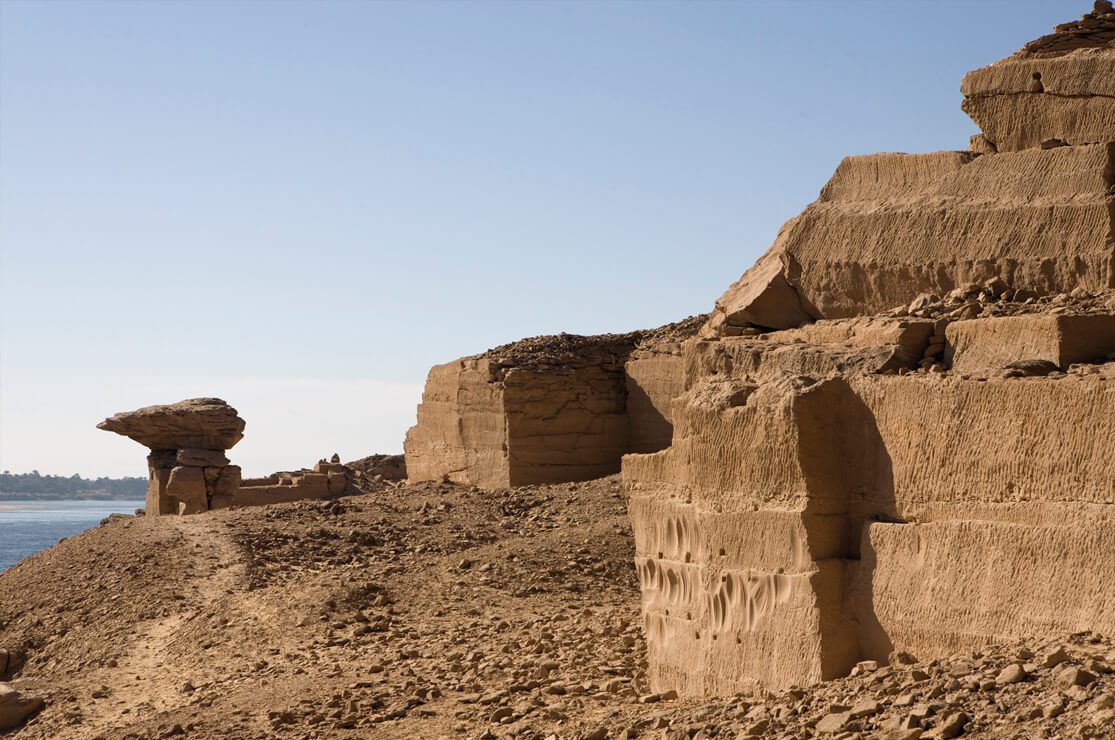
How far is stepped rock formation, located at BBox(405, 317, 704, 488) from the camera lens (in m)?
17.4

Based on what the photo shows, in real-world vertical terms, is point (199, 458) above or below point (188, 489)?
above

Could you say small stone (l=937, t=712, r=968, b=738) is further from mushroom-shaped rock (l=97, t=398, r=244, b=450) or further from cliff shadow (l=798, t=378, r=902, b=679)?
mushroom-shaped rock (l=97, t=398, r=244, b=450)

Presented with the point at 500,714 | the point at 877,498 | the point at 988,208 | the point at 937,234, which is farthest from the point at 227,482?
the point at 877,498

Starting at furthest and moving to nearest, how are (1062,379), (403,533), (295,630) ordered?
(403,533) < (295,630) < (1062,379)

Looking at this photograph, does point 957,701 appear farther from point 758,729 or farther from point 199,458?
point 199,458

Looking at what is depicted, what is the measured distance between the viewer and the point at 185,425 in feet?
70.6

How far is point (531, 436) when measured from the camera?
17.5m

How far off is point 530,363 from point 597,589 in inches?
279

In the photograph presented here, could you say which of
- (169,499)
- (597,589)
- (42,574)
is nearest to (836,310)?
(597,589)

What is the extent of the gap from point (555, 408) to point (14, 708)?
→ 28.9 ft

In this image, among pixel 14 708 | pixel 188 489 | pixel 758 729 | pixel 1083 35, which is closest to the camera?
pixel 758 729

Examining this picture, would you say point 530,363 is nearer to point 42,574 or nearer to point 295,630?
point 42,574

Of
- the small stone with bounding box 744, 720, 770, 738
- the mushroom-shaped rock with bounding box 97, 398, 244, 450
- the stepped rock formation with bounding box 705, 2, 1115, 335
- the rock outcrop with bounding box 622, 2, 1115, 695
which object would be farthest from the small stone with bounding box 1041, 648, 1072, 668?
the mushroom-shaped rock with bounding box 97, 398, 244, 450

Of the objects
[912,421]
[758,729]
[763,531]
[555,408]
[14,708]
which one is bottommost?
[14,708]
